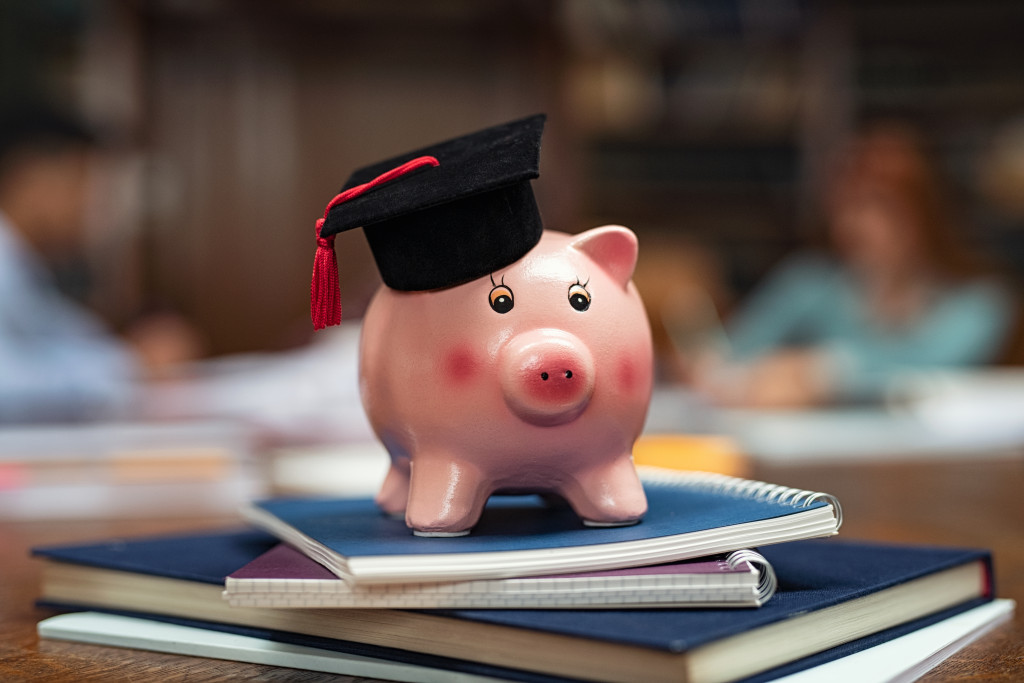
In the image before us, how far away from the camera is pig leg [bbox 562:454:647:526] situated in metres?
0.61

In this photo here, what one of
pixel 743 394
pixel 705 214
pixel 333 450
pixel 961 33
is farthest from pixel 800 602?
pixel 961 33

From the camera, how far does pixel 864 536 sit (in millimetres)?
976

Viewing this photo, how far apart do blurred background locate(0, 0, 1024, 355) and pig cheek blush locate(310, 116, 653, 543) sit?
319 centimetres

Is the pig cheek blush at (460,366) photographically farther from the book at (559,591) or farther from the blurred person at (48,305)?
the blurred person at (48,305)

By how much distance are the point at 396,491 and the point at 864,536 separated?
50 cm

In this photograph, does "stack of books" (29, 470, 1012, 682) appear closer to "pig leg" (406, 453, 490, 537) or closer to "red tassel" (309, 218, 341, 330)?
"pig leg" (406, 453, 490, 537)

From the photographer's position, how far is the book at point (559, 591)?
498mm

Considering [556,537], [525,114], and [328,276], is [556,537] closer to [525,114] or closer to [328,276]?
[328,276]

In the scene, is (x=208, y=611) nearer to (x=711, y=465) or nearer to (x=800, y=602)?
(x=800, y=602)

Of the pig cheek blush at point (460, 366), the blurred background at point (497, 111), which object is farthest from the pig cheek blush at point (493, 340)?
the blurred background at point (497, 111)

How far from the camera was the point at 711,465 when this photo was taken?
4.45ft

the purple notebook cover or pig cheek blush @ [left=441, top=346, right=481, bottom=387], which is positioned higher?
pig cheek blush @ [left=441, top=346, right=481, bottom=387]

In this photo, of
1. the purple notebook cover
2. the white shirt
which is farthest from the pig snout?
the white shirt

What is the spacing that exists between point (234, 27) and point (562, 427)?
12.1 ft
